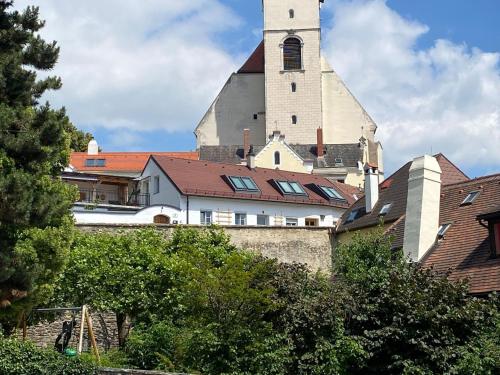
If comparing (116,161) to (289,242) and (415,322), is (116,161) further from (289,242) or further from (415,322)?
(415,322)

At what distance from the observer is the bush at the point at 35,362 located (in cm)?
2111

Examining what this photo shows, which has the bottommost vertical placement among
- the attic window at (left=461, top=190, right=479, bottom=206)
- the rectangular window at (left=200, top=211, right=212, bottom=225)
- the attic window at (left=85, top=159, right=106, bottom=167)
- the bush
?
the bush

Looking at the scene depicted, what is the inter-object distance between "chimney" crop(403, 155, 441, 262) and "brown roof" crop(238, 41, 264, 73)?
172 feet

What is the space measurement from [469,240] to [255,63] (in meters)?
59.3

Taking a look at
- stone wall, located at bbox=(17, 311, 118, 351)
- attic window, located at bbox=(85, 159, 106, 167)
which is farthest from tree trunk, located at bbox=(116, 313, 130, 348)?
attic window, located at bbox=(85, 159, 106, 167)

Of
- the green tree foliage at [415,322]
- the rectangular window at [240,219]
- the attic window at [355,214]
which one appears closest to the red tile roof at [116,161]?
the rectangular window at [240,219]

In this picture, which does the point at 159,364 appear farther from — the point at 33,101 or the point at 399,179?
the point at 399,179

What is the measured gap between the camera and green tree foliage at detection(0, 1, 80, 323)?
65.3 ft

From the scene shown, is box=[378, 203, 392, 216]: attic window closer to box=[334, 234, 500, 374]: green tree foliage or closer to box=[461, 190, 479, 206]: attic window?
box=[461, 190, 479, 206]: attic window

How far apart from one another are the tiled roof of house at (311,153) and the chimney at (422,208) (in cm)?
4055

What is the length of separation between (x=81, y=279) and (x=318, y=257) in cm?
1339

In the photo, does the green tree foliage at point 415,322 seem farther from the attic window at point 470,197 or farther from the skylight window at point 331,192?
the skylight window at point 331,192

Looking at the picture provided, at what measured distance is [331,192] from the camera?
174ft

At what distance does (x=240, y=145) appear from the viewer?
3022 inches
